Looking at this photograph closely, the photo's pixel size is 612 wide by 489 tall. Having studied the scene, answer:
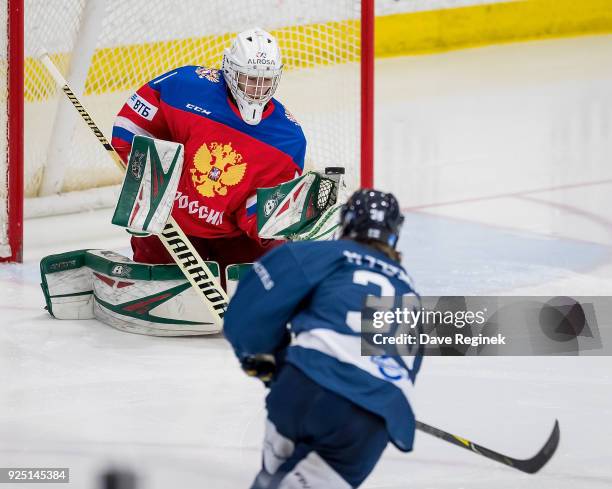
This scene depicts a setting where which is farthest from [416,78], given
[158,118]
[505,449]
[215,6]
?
[505,449]

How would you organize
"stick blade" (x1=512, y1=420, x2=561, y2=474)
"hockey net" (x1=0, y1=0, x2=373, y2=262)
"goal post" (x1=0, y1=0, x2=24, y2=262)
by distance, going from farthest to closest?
1. "hockey net" (x1=0, y1=0, x2=373, y2=262)
2. "goal post" (x1=0, y1=0, x2=24, y2=262)
3. "stick blade" (x1=512, y1=420, x2=561, y2=474)

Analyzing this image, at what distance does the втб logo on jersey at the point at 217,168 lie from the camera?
4133mm

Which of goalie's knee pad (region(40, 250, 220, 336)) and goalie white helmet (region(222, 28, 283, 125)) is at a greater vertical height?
goalie white helmet (region(222, 28, 283, 125))

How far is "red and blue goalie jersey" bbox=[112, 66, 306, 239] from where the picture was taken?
4.12m

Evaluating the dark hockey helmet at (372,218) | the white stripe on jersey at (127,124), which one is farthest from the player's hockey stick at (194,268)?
the dark hockey helmet at (372,218)

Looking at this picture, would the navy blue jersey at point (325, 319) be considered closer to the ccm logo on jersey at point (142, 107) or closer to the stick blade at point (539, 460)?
the stick blade at point (539, 460)

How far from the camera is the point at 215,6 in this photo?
559cm

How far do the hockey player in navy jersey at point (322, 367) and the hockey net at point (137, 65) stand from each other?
285 centimetres

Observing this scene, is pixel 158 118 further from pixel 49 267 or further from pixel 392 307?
pixel 392 307

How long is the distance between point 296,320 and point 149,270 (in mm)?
1850

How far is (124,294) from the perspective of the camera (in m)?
4.12

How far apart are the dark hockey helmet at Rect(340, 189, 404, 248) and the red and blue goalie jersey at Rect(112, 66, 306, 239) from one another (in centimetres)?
172

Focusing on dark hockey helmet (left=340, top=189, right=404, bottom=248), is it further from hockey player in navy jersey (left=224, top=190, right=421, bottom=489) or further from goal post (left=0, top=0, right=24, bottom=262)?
goal post (left=0, top=0, right=24, bottom=262)

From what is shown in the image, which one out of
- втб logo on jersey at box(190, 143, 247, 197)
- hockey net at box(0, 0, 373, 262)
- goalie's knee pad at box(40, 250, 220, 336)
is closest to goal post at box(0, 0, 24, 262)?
hockey net at box(0, 0, 373, 262)
